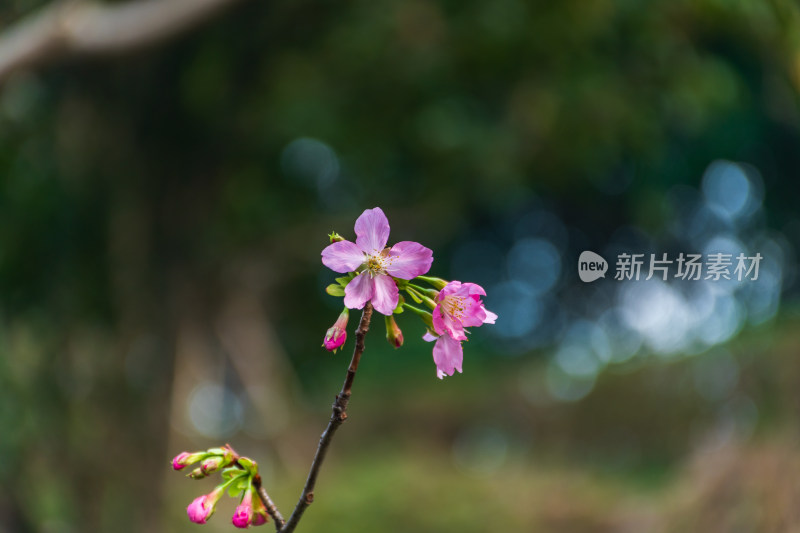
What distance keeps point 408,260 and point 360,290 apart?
0.12 feet

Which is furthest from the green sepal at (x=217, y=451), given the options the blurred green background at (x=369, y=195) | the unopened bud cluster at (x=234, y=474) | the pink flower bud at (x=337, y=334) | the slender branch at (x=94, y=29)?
the slender branch at (x=94, y=29)

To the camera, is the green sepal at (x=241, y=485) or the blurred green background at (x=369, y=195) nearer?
the green sepal at (x=241, y=485)

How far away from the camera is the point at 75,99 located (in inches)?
119

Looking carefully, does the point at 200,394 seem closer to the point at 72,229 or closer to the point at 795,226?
the point at 72,229

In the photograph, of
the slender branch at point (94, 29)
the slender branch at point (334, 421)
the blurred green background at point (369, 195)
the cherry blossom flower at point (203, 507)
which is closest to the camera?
the slender branch at point (334, 421)

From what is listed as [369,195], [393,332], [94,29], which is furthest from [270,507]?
[369,195]

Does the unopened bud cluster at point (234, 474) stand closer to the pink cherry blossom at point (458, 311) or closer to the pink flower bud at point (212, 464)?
the pink flower bud at point (212, 464)

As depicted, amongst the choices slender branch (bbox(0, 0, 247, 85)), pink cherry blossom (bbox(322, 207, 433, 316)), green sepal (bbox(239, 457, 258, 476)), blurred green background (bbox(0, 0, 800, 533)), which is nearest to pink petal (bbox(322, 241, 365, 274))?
pink cherry blossom (bbox(322, 207, 433, 316))

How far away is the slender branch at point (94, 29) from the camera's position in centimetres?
190

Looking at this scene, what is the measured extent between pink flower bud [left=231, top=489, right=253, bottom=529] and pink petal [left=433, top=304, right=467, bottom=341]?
183 mm

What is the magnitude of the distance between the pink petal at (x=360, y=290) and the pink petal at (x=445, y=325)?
0.05 m

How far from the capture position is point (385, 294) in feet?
1.43

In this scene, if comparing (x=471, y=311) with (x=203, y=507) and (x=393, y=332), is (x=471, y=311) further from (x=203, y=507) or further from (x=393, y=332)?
(x=203, y=507)

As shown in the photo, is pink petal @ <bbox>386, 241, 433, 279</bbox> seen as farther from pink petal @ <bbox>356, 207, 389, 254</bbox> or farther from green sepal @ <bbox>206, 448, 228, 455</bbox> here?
green sepal @ <bbox>206, 448, 228, 455</bbox>
